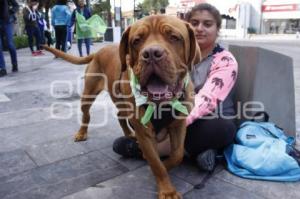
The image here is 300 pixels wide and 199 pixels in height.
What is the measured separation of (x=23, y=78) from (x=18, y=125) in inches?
158

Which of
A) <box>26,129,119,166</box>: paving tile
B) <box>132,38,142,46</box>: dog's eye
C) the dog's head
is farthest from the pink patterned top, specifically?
<box>26,129,119,166</box>: paving tile

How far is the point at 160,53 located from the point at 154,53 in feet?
0.13

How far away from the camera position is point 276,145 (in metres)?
3.05

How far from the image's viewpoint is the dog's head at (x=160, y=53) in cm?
234

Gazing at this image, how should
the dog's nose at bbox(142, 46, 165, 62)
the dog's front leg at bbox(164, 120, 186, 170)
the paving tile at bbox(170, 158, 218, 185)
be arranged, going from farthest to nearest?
1. the paving tile at bbox(170, 158, 218, 185)
2. the dog's front leg at bbox(164, 120, 186, 170)
3. the dog's nose at bbox(142, 46, 165, 62)

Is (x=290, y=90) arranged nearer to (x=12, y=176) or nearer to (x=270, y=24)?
(x=12, y=176)

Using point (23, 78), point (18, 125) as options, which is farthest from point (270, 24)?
point (18, 125)

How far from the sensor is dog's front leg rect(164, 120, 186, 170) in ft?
9.45

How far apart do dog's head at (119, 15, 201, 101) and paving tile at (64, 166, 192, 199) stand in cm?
76

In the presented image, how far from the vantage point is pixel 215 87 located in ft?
10.4

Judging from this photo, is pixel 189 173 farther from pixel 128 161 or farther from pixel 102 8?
pixel 102 8

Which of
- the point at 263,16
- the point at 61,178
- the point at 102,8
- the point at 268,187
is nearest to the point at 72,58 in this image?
the point at 61,178

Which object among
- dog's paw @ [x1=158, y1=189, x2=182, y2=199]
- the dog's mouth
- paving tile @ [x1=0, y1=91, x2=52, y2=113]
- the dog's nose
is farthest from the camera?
paving tile @ [x1=0, y1=91, x2=52, y2=113]

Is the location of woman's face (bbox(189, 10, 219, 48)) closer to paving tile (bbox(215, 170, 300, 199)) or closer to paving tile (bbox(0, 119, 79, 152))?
paving tile (bbox(215, 170, 300, 199))
